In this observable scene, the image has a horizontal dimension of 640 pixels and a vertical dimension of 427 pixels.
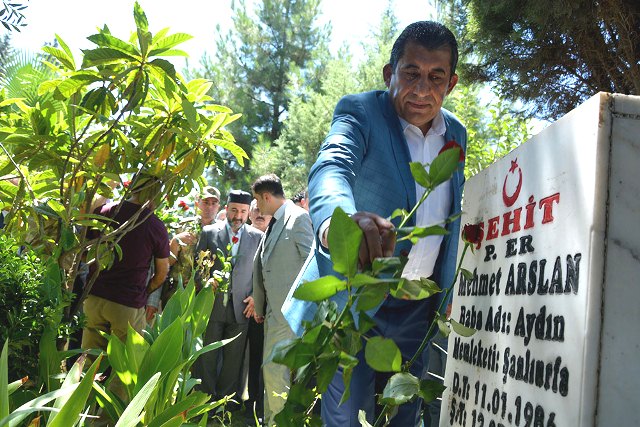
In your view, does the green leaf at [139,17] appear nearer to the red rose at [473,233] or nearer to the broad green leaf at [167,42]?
the broad green leaf at [167,42]

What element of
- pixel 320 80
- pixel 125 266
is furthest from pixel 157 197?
pixel 320 80

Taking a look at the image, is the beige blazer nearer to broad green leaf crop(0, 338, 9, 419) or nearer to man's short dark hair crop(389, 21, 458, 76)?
man's short dark hair crop(389, 21, 458, 76)

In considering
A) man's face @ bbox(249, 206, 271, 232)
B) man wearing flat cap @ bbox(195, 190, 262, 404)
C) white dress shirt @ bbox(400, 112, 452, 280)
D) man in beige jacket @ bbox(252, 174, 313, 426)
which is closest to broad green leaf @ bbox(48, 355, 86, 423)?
white dress shirt @ bbox(400, 112, 452, 280)

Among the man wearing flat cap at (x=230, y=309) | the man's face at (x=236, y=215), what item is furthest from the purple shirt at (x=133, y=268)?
the man's face at (x=236, y=215)

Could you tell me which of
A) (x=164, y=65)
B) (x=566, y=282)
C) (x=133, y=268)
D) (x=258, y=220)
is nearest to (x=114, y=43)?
(x=164, y=65)

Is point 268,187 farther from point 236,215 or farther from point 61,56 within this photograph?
point 61,56

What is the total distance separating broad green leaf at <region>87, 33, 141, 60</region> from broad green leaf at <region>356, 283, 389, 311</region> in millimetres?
1794

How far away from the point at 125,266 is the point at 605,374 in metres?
4.29

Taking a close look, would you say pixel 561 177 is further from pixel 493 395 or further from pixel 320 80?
pixel 320 80

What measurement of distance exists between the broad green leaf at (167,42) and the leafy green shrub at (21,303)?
927 millimetres

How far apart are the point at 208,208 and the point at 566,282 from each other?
21.0 ft

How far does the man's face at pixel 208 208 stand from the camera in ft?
24.5

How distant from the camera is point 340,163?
1957mm

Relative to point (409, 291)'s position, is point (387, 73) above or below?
above
